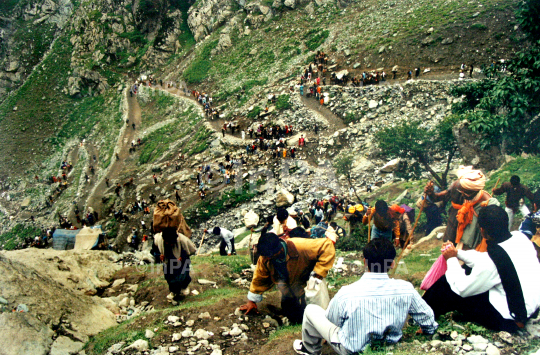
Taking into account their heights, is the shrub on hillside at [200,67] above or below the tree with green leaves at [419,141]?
above

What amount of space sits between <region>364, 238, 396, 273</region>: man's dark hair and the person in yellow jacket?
1.22 m

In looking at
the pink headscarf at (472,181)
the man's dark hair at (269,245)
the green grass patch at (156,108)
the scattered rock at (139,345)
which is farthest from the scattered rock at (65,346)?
the green grass patch at (156,108)

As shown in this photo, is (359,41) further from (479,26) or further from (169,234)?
(169,234)

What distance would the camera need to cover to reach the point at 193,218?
978 inches

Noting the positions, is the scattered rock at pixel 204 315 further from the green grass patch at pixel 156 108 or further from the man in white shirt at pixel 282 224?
the green grass patch at pixel 156 108

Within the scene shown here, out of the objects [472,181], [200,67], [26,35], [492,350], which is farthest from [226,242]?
[26,35]

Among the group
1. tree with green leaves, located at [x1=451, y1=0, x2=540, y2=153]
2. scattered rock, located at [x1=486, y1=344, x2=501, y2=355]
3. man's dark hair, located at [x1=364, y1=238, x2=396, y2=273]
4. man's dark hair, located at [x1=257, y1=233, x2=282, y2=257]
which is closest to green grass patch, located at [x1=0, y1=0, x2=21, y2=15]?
tree with green leaves, located at [x1=451, y1=0, x2=540, y2=153]

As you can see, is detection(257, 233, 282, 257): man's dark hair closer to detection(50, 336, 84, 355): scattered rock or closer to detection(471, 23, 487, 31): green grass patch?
detection(50, 336, 84, 355): scattered rock

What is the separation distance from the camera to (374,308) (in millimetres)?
3436

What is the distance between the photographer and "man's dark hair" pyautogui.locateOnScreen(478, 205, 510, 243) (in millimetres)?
3734

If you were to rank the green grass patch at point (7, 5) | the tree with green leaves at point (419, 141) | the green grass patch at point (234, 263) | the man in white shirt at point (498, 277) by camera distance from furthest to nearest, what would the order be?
the green grass patch at point (7, 5)
the tree with green leaves at point (419, 141)
the green grass patch at point (234, 263)
the man in white shirt at point (498, 277)

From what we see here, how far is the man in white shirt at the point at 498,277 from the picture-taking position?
11.7 ft

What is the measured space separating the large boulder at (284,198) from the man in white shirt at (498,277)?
18300 millimetres

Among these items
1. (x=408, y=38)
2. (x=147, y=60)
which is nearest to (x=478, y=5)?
(x=408, y=38)
